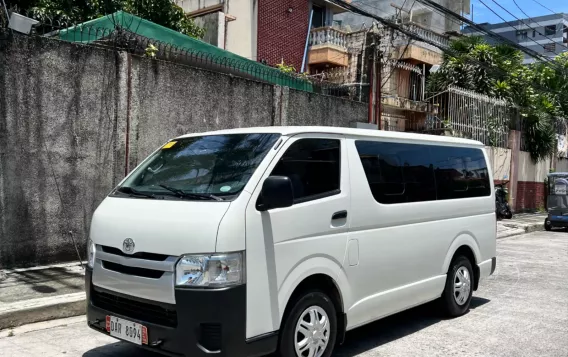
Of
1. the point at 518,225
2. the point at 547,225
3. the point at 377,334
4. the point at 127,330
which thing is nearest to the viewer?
the point at 127,330

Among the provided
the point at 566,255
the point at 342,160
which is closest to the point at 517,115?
the point at 566,255

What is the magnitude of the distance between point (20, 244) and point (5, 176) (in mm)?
945

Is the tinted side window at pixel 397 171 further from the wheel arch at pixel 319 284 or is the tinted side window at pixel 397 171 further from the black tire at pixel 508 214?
the black tire at pixel 508 214

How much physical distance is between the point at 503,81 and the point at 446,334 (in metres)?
16.2

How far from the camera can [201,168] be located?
4.34 metres

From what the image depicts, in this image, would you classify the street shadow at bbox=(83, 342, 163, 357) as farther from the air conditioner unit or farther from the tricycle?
the tricycle

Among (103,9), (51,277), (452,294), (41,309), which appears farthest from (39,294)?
(103,9)

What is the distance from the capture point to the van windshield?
13.1 feet

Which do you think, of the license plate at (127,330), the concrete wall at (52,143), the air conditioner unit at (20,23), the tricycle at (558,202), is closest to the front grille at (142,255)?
the license plate at (127,330)

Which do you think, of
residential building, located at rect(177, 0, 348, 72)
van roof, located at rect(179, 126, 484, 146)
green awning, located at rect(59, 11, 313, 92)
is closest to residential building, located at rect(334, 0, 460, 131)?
residential building, located at rect(177, 0, 348, 72)

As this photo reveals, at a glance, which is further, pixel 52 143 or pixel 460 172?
pixel 52 143

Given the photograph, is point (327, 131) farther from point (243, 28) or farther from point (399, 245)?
point (243, 28)

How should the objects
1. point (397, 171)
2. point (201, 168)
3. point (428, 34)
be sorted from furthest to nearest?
1. point (428, 34)
2. point (397, 171)
3. point (201, 168)

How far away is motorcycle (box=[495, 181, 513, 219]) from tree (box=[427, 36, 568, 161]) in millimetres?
3573
